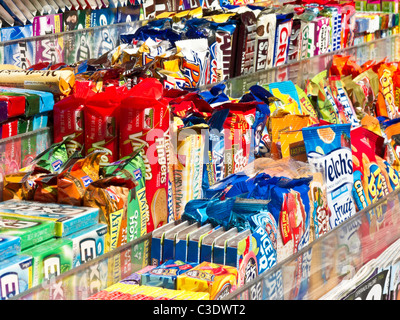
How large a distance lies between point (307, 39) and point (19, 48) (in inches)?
65.1

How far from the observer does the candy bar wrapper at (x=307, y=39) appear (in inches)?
141

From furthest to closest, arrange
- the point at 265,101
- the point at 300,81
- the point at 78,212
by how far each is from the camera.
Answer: the point at 300,81 < the point at 265,101 < the point at 78,212

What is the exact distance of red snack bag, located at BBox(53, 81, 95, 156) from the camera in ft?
7.06

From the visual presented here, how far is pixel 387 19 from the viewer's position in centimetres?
462

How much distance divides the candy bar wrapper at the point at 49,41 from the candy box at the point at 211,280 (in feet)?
5.06

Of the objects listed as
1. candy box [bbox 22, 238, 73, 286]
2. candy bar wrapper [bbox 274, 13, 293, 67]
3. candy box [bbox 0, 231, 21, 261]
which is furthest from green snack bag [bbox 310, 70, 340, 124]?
candy box [bbox 0, 231, 21, 261]

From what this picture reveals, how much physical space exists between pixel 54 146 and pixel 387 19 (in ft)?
10.8

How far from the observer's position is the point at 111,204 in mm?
1812

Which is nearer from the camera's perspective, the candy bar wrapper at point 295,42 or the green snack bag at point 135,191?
the green snack bag at point 135,191

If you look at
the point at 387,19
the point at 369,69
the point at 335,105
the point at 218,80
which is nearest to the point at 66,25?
the point at 218,80

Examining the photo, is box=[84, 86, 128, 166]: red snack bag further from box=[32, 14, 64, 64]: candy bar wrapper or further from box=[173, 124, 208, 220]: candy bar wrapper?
box=[32, 14, 64, 64]: candy bar wrapper

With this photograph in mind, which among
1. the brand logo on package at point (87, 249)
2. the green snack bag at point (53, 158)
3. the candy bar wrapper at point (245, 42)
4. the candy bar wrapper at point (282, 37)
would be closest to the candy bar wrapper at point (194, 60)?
the candy bar wrapper at point (245, 42)

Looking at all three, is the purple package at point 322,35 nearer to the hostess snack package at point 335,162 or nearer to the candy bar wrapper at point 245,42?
the candy bar wrapper at point 245,42

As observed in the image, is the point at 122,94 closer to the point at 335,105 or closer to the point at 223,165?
the point at 223,165
